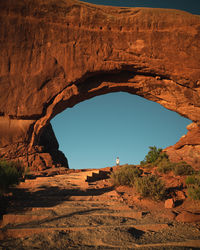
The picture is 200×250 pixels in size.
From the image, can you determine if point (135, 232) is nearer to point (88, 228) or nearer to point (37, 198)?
point (88, 228)

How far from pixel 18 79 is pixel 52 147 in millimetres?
9023

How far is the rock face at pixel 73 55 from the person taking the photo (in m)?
10.2

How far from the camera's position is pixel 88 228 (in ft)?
10.6

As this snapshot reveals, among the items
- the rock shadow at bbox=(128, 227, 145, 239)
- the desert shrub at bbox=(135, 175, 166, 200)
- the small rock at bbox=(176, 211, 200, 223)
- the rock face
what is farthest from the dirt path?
the rock face

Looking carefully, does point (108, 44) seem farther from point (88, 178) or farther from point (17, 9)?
point (88, 178)

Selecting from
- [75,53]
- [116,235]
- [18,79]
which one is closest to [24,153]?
[18,79]

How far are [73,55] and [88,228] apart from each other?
30.9 ft

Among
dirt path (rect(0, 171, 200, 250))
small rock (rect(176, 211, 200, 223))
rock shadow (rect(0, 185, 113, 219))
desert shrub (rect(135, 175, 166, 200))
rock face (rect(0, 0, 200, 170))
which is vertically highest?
rock face (rect(0, 0, 200, 170))

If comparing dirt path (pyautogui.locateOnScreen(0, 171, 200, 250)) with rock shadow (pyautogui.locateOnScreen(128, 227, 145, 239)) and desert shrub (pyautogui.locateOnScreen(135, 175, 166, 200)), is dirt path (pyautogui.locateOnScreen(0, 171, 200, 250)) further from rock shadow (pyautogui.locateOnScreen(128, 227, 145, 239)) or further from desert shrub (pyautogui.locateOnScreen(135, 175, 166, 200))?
desert shrub (pyautogui.locateOnScreen(135, 175, 166, 200))

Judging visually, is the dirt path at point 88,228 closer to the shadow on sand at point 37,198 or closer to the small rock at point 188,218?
the shadow on sand at point 37,198

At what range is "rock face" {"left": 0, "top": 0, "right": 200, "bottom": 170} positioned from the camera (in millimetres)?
10242

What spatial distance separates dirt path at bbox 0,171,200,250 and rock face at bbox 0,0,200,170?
5865mm

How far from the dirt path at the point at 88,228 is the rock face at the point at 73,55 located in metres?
5.86

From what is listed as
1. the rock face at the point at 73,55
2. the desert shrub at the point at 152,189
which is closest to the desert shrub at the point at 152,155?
the rock face at the point at 73,55
